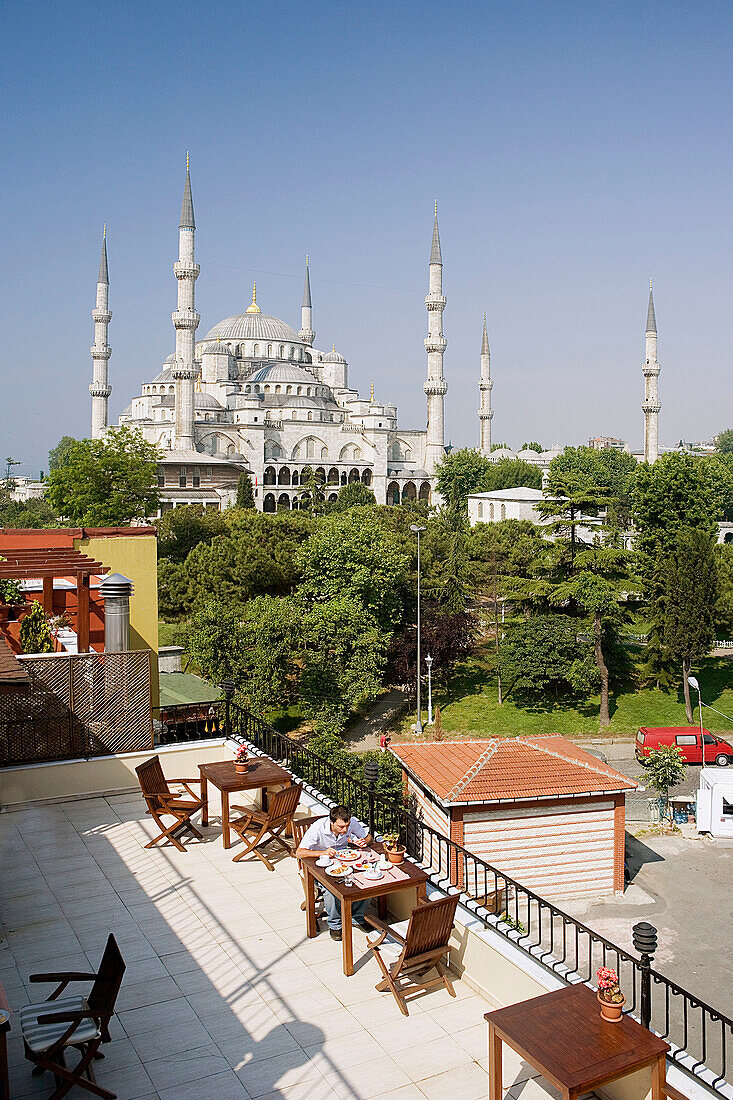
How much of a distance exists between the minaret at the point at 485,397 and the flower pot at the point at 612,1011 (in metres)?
84.4

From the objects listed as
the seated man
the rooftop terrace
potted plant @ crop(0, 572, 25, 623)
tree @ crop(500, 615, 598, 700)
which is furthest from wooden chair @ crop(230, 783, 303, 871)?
tree @ crop(500, 615, 598, 700)

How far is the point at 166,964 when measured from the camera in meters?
5.07

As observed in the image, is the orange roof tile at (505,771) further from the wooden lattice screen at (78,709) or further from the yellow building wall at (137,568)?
the wooden lattice screen at (78,709)

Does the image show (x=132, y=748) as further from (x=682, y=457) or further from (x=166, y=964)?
(x=682, y=457)

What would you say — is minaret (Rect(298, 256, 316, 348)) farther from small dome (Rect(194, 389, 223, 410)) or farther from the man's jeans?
the man's jeans

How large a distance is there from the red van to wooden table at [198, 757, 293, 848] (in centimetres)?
1455

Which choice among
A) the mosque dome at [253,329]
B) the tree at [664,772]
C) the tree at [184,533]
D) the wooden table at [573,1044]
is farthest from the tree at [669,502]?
the mosque dome at [253,329]

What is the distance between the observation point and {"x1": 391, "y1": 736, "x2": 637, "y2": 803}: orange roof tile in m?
10.7

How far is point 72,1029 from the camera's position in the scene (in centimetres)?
384

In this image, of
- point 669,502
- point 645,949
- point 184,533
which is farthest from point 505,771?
point 184,533

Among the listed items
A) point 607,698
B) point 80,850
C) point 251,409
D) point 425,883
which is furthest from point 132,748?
point 251,409

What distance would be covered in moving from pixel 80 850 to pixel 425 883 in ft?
9.63

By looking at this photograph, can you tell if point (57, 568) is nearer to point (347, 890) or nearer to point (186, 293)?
point (347, 890)

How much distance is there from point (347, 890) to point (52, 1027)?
1.60 m
